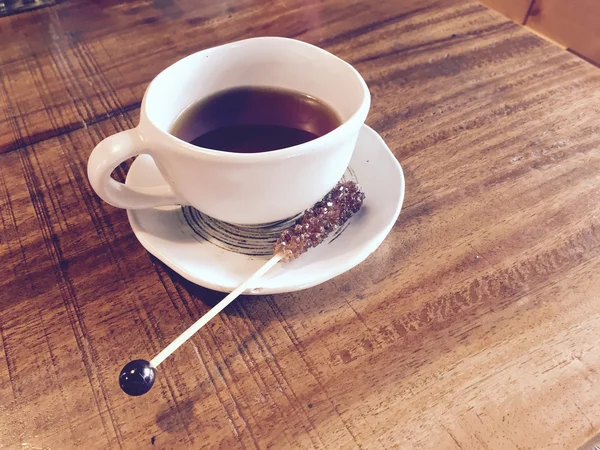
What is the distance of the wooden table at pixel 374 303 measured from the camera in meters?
0.49

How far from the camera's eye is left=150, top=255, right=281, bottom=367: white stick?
0.50 m

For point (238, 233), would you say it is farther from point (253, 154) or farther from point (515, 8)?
point (515, 8)

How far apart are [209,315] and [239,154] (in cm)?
17

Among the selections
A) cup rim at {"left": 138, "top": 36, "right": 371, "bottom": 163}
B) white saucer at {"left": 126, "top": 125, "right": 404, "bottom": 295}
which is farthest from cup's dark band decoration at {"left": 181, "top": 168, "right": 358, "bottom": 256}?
cup rim at {"left": 138, "top": 36, "right": 371, "bottom": 163}

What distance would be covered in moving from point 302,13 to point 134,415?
3.08 ft

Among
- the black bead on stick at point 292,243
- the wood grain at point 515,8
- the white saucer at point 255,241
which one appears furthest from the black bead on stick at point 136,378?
the wood grain at point 515,8

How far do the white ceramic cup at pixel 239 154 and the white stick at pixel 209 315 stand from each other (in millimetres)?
72

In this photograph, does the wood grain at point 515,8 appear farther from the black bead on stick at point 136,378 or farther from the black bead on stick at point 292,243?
the black bead on stick at point 136,378

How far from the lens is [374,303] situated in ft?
1.92

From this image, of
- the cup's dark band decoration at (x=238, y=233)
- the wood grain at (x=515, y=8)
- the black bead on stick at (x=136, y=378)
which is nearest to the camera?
the black bead on stick at (x=136, y=378)

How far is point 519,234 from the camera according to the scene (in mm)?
659

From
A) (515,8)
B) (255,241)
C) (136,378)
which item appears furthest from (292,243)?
(515,8)

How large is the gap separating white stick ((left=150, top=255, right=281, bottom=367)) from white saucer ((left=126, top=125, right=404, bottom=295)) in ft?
0.04

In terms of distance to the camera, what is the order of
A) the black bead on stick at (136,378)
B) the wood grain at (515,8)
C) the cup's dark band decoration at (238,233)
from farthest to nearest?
the wood grain at (515,8), the cup's dark band decoration at (238,233), the black bead on stick at (136,378)
